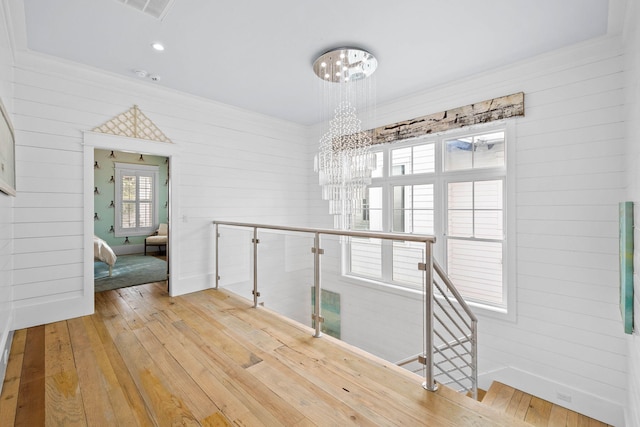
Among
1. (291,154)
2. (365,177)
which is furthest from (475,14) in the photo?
(291,154)

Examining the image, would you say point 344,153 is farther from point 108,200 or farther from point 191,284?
point 108,200

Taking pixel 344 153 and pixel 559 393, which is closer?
pixel 559 393

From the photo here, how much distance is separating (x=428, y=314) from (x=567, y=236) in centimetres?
195

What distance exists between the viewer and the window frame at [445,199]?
273cm

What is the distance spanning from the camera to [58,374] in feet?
7.05

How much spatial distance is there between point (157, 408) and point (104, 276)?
172 inches

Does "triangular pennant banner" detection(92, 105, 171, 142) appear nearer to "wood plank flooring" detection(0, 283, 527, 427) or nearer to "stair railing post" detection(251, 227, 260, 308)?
"stair railing post" detection(251, 227, 260, 308)

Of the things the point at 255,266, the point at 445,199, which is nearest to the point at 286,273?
the point at 255,266

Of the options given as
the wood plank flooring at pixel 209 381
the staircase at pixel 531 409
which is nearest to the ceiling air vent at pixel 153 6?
the wood plank flooring at pixel 209 381

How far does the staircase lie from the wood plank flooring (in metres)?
1.56

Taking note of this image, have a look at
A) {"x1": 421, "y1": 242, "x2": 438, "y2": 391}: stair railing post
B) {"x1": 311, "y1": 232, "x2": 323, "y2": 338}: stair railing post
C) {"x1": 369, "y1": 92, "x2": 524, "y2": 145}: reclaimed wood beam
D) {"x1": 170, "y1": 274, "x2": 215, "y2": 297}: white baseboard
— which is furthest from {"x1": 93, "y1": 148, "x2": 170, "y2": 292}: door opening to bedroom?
{"x1": 421, "y1": 242, "x2": 438, "y2": 391}: stair railing post

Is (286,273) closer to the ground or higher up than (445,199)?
closer to the ground

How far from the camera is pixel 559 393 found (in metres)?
2.92

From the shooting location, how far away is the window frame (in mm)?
2729
